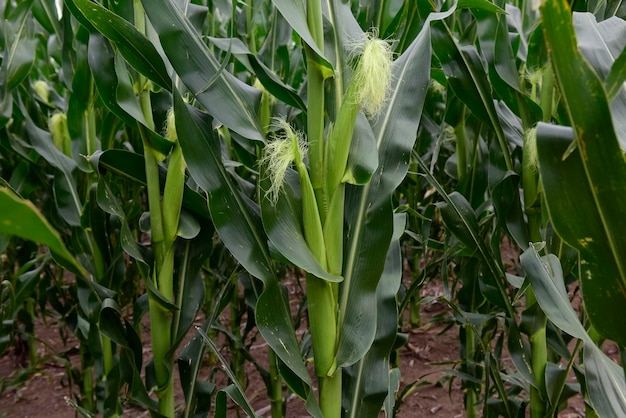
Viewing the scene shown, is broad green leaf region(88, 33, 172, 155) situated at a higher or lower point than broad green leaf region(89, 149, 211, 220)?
higher

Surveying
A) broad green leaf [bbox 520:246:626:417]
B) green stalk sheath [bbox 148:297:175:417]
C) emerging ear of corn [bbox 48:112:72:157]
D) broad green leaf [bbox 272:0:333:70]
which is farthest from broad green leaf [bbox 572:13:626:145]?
emerging ear of corn [bbox 48:112:72:157]

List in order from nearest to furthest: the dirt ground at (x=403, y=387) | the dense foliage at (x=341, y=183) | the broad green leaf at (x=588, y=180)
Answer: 1. the broad green leaf at (x=588, y=180)
2. the dense foliage at (x=341, y=183)
3. the dirt ground at (x=403, y=387)

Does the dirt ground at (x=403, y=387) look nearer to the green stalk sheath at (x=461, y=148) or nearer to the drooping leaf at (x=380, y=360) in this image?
the green stalk sheath at (x=461, y=148)

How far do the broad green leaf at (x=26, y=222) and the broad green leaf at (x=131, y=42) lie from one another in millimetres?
697

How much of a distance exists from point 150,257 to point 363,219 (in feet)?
1.87

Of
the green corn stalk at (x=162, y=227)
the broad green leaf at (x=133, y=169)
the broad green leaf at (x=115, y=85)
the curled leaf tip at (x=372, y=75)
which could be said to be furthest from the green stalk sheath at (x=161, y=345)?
the curled leaf tip at (x=372, y=75)

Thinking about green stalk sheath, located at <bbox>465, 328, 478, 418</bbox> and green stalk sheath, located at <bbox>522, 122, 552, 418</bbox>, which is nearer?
green stalk sheath, located at <bbox>522, 122, 552, 418</bbox>

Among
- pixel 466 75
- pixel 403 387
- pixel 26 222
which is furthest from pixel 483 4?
pixel 403 387

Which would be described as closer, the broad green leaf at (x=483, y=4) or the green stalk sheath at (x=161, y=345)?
the broad green leaf at (x=483, y=4)

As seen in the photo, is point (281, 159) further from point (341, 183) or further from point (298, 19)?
point (298, 19)

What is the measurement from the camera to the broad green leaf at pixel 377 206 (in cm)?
102

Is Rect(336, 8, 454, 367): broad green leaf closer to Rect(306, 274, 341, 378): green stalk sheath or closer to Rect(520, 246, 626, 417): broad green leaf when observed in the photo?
Rect(306, 274, 341, 378): green stalk sheath

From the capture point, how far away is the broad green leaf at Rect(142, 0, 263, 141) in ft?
3.41

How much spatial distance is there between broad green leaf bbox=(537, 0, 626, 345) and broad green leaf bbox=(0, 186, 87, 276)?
18.6 inches
